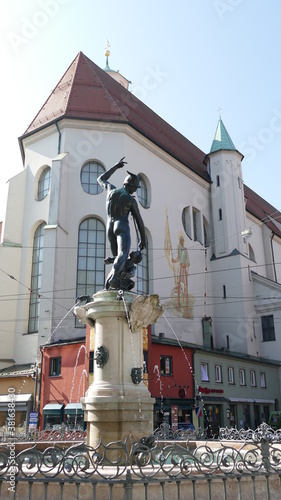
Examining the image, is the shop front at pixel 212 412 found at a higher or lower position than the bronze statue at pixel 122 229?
lower

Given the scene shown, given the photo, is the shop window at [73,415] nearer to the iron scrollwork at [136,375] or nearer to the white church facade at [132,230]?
the white church facade at [132,230]

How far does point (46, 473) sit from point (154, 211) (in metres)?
26.3

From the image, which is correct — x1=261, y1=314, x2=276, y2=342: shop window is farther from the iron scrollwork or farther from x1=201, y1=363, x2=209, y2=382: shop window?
the iron scrollwork

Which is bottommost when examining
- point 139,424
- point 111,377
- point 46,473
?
point 46,473

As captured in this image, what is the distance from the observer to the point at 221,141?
3875 cm

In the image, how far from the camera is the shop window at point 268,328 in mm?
33547

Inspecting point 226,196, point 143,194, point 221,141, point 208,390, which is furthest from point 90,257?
point 221,141

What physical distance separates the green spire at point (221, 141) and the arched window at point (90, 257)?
15.6 metres

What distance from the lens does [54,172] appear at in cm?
2691

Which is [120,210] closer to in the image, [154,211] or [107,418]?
[107,418]

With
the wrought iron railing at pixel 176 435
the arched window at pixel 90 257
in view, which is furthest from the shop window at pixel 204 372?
the wrought iron railing at pixel 176 435

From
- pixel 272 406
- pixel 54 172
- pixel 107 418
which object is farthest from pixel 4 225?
pixel 107 418

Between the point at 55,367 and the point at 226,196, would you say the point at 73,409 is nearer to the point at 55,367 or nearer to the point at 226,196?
the point at 55,367

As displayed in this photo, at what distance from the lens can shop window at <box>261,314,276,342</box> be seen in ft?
110
